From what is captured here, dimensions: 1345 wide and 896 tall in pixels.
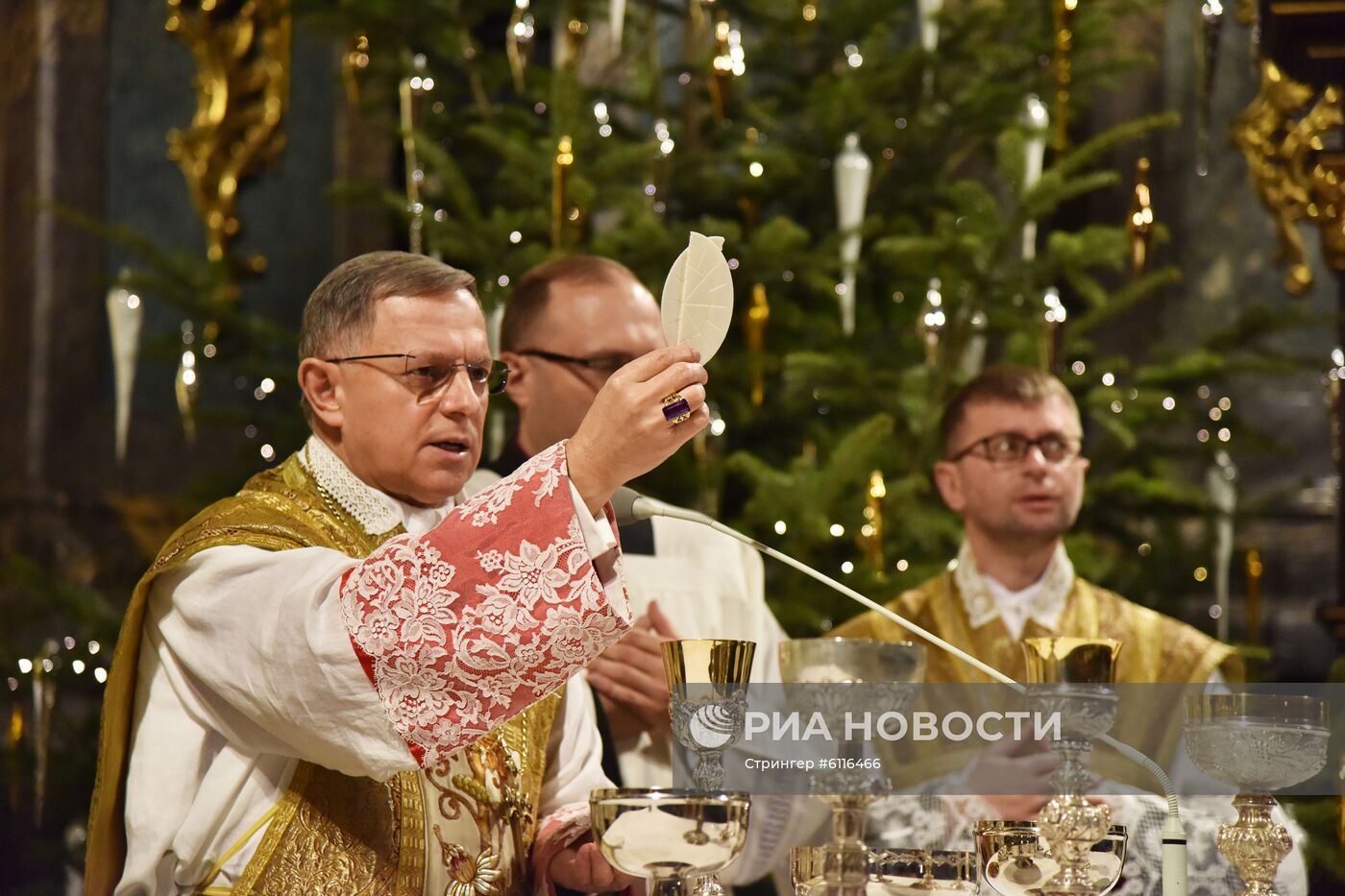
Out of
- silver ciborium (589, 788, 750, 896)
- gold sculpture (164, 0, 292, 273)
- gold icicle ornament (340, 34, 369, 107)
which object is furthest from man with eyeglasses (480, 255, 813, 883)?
gold sculpture (164, 0, 292, 273)

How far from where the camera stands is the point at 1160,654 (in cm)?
405

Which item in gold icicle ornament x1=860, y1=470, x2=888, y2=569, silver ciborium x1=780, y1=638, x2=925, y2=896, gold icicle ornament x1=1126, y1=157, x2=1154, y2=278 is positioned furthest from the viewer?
gold icicle ornament x1=1126, y1=157, x2=1154, y2=278

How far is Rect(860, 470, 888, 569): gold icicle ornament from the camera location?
4.60 metres

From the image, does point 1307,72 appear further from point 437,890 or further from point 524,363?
point 437,890

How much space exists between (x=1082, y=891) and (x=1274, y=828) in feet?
0.87

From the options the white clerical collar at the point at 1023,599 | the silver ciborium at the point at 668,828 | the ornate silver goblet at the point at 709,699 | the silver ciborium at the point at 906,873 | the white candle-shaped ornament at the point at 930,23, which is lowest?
the silver ciborium at the point at 906,873

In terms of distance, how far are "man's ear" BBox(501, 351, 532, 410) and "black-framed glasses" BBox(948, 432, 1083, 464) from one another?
105 centimetres

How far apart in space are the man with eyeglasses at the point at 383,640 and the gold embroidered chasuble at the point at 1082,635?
1302 millimetres

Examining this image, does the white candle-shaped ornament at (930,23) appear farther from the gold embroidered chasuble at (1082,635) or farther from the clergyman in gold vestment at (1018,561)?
the gold embroidered chasuble at (1082,635)

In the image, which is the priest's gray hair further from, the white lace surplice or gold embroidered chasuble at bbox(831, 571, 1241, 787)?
gold embroidered chasuble at bbox(831, 571, 1241, 787)

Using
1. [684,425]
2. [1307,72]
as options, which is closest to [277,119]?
[1307,72]

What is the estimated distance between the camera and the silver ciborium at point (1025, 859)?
208 centimetres

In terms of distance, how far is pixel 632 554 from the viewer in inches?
157

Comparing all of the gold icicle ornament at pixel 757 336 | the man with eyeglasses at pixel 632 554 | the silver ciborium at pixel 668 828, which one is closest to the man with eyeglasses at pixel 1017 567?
the man with eyeglasses at pixel 632 554
